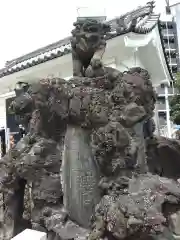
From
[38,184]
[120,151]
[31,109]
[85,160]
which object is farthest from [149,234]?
[31,109]

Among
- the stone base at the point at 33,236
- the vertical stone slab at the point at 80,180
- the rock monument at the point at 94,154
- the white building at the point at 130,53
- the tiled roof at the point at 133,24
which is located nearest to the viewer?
the rock monument at the point at 94,154

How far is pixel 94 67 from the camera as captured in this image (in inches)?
142

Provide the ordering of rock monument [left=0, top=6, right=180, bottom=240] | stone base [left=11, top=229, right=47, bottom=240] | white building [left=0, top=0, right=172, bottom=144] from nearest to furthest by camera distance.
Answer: rock monument [left=0, top=6, right=180, bottom=240], stone base [left=11, top=229, right=47, bottom=240], white building [left=0, top=0, right=172, bottom=144]

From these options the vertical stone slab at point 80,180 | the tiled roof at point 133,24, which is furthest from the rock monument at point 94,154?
the tiled roof at point 133,24

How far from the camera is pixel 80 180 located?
338 centimetres

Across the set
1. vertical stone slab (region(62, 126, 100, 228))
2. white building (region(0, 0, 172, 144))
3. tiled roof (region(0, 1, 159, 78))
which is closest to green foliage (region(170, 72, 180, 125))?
white building (region(0, 0, 172, 144))

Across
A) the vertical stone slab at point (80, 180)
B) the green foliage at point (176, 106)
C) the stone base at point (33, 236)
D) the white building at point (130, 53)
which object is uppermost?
the white building at point (130, 53)

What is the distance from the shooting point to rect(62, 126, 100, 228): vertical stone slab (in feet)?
11.0

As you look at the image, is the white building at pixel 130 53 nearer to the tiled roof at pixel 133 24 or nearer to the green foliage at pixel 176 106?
the tiled roof at pixel 133 24

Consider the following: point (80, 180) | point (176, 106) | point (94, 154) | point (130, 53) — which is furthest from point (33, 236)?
point (176, 106)

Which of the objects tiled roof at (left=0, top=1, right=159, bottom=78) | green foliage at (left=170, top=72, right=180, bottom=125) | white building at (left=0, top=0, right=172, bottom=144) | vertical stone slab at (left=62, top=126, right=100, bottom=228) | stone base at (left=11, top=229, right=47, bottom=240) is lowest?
green foliage at (left=170, top=72, right=180, bottom=125)

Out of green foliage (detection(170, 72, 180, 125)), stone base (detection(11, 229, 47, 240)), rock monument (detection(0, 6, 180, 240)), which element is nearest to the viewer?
rock monument (detection(0, 6, 180, 240))

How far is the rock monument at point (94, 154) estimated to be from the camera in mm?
2748

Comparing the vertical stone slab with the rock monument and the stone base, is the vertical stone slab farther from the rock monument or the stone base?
the stone base
